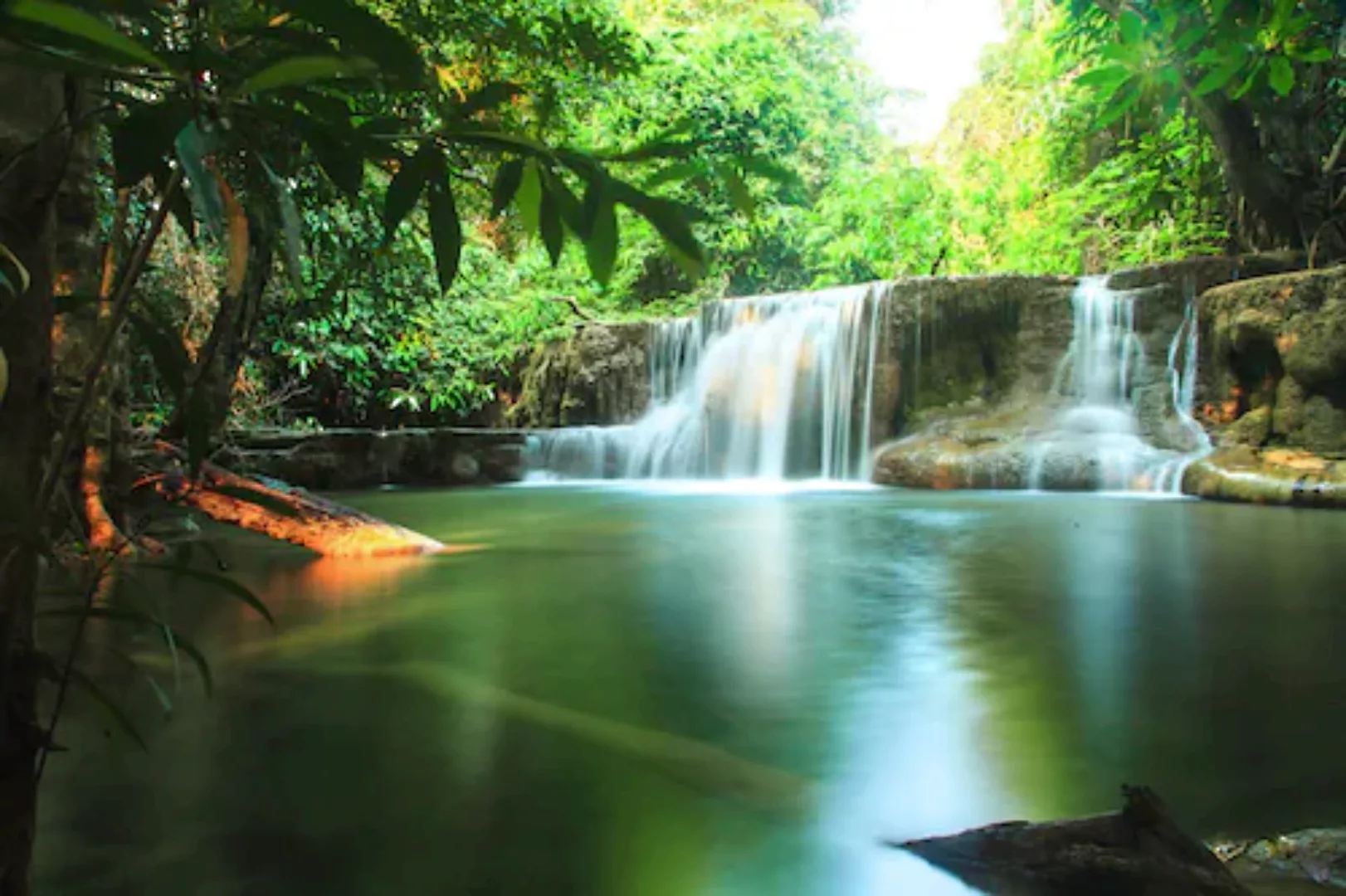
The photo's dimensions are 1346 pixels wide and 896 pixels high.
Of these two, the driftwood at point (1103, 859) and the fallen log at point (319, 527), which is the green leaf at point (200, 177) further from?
the fallen log at point (319, 527)

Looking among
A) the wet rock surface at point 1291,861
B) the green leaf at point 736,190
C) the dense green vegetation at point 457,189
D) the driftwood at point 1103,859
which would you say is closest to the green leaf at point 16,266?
the dense green vegetation at point 457,189

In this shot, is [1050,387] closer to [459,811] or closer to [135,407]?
[135,407]

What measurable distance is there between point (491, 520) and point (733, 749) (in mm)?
4610

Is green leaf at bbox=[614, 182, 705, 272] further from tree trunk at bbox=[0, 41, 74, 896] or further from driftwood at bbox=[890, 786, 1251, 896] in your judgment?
driftwood at bbox=[890, 786, 1251, 896]

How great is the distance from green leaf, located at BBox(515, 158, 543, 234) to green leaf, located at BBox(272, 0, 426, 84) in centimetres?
14

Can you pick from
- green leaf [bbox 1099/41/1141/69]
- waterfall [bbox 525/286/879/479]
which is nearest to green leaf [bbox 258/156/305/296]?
green leaf [bbox 1099/41/1141/69]

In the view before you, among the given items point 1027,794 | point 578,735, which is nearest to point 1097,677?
point 1027,794

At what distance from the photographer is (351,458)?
9547 mm

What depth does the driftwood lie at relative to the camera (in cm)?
105

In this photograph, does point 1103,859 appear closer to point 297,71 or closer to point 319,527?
point 297,71

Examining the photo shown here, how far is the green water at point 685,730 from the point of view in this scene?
124cm

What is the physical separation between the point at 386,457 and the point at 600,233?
9535mm

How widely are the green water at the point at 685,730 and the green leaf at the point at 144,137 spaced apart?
922 millimetres

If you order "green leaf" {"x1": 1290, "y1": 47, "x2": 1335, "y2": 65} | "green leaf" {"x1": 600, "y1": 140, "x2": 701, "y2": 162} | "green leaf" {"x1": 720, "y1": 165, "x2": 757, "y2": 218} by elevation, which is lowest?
"green leaf" {"x1": 720, "y1": 165, "x2": 757, "y2": 218}
